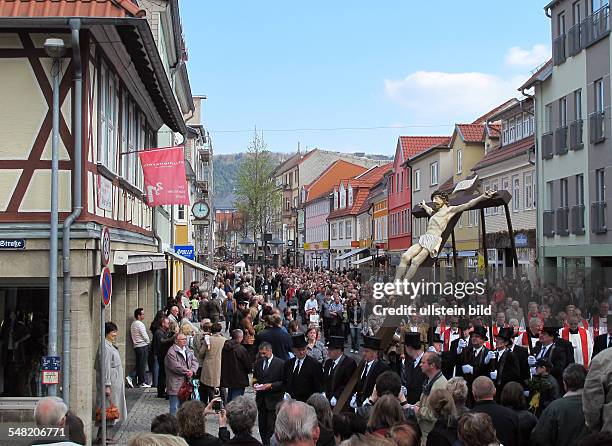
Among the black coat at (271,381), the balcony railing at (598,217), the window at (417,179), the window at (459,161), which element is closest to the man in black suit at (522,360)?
the black coat at (271,381)

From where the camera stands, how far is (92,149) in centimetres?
1378

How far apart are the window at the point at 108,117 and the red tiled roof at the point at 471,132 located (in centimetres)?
3558

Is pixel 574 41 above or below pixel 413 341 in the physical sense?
above

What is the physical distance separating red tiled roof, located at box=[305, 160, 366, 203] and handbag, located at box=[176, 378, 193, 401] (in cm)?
10007

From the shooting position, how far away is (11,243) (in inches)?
509

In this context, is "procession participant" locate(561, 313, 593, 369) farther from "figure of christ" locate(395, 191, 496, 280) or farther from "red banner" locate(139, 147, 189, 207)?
"red banner" locate(139, 147, 189, 207)

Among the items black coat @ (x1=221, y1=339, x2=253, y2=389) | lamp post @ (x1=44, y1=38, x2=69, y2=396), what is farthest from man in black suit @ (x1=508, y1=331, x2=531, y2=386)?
lamp post @ (x1=44, y1=38, x2=69, y2=396)

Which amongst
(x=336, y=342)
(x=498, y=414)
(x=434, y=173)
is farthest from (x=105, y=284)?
(x=434, y=173)

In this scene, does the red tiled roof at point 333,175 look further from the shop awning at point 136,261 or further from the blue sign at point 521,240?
the shop awning at point 136,261

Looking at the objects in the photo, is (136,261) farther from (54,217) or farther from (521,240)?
(521,240)

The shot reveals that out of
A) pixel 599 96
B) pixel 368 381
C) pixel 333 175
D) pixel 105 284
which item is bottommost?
pixel 368 381

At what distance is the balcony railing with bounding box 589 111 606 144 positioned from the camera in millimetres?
30484

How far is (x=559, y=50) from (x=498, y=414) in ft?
94.6

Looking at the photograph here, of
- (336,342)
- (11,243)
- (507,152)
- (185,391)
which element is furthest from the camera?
(507,152)
